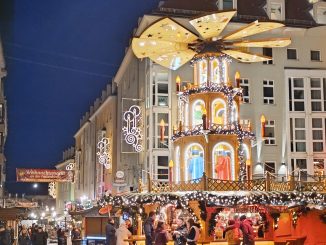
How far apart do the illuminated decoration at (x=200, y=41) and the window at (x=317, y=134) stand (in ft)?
36.2

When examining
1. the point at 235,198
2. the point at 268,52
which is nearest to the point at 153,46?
the point at 235,198

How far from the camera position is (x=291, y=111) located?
43.6 meters

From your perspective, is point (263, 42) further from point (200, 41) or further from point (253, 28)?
point (200, 41)

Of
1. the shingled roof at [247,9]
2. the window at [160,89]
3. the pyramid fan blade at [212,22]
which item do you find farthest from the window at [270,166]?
the pyramid fan blade at [212,22]

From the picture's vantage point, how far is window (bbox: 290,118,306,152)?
1705 inches

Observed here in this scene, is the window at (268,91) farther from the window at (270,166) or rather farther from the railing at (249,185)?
the railing at (249,185)

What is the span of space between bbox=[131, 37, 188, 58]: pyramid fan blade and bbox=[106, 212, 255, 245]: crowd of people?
9937 millimetres

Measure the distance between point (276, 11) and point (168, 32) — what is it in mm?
16814

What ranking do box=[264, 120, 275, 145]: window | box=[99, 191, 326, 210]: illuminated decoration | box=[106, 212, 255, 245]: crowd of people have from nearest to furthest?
box=[106, 212, 255, 245]: crowd of people, box=[99, 191, 326, 210]: illuminated decoration, box=[264, 120, 275, 145]: window

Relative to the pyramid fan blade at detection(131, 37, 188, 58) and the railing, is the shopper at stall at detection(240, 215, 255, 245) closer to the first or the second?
the railing

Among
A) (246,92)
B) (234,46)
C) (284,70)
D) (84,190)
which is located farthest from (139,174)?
(84,190)

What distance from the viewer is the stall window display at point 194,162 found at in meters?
32.4

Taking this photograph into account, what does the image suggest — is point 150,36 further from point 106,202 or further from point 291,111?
point 291,111

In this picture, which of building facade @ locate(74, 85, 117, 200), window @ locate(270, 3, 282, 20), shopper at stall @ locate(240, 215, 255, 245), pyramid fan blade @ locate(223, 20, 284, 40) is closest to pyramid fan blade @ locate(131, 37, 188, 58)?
pyramid fan blade @ locate(223, 20, 284, 40)
